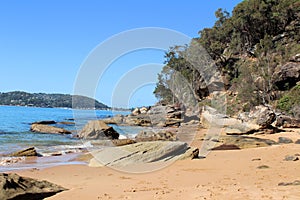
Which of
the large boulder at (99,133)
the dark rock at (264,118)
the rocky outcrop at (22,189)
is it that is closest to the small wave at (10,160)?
the rocky outcrop at (22,189)

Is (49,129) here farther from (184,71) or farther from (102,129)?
(184,71)

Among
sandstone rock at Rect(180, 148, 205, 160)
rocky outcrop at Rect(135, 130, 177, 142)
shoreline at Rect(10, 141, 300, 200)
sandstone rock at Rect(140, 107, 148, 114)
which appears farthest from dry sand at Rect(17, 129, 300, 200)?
sandstone rock at Rect(140, 107, 148, 114)

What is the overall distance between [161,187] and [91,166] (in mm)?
4666

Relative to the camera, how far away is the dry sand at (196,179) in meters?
5.93

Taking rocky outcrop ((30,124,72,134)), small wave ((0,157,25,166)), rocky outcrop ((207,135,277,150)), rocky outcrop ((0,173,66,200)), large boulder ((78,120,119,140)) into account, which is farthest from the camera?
rocky outcrop ((30,124,72,134))

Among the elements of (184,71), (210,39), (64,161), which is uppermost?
(210,39)

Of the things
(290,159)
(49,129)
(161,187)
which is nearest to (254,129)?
(290,159)

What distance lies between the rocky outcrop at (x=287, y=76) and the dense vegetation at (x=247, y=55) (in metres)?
0.11

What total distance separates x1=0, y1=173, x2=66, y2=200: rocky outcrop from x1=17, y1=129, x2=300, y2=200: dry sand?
0.28 m

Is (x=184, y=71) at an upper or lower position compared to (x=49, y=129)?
upper

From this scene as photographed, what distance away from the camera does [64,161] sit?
13031 millimetres

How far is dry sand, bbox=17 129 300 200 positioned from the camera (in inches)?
233

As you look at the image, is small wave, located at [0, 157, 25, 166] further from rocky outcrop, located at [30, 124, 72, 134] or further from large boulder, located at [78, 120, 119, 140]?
rocky outcrop, located at [30, 124, 72, 134]

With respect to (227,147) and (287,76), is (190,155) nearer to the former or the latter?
(227,147)
